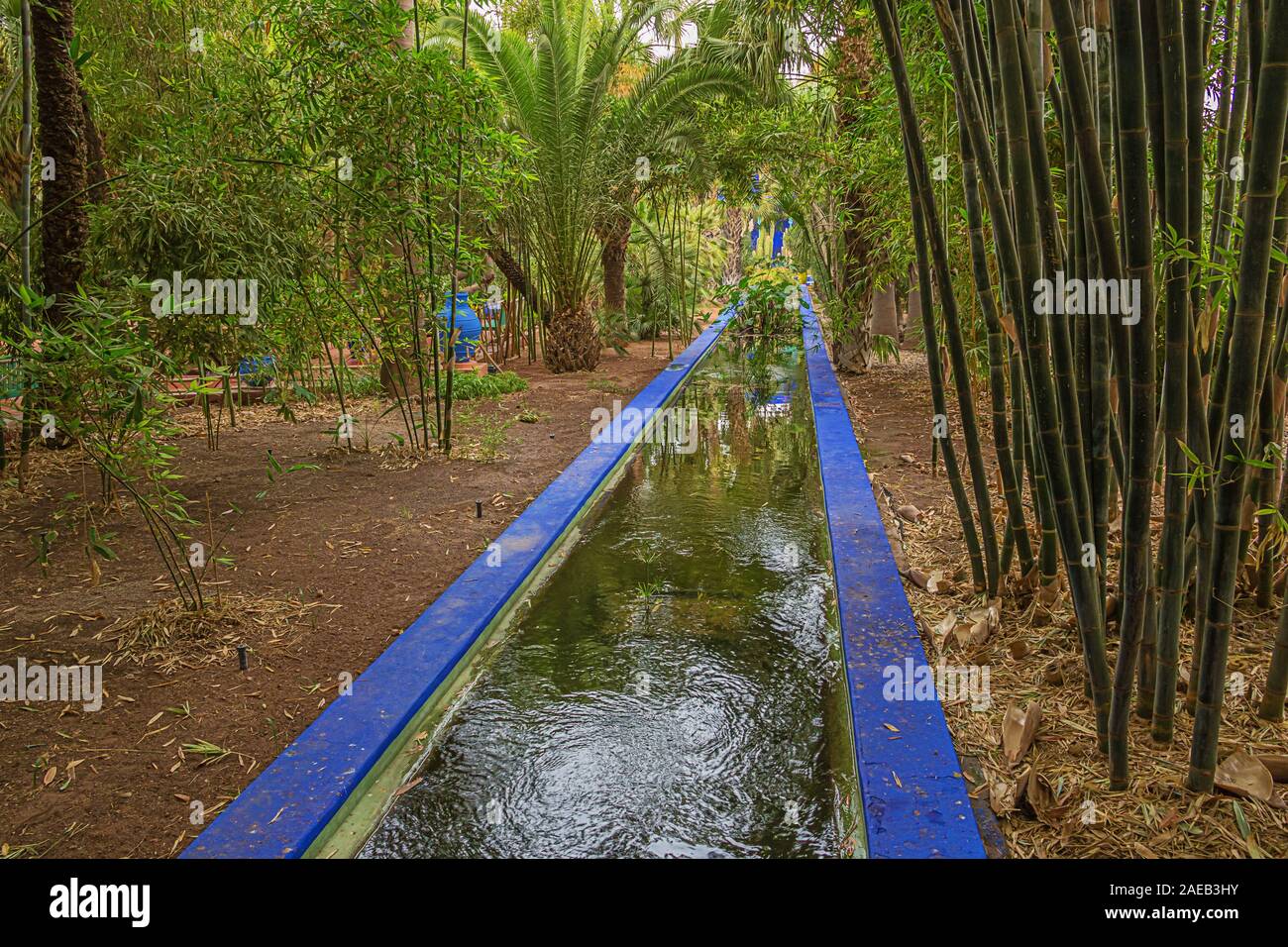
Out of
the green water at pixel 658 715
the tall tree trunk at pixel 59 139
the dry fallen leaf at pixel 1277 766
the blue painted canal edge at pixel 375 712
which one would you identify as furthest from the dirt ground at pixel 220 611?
the dry fallen leaf at pixel 1277 766

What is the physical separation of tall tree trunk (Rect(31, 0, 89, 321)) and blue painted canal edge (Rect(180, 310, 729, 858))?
3.61 metres

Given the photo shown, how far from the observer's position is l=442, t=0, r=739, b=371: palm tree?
10914 mm

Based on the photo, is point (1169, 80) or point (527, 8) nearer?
point (1169, 80)

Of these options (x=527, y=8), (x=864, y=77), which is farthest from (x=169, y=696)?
(x=527, y=8)

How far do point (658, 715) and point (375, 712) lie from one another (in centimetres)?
97

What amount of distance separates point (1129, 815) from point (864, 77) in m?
8.65

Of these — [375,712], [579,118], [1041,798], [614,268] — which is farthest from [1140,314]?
[614,268]

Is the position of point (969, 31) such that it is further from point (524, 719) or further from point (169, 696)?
point (169, 696)

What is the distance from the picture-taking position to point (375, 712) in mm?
3061

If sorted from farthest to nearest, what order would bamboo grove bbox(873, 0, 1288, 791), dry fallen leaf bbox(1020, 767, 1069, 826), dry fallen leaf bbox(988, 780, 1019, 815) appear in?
dry fallen leaf bbox(988, 780, 1019, 815) < dry fallen leaf bbox(1020, 767, 1069, 826) < bamboo grove bbox(873, 0, 1288, 791)

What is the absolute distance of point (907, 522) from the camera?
203 inches

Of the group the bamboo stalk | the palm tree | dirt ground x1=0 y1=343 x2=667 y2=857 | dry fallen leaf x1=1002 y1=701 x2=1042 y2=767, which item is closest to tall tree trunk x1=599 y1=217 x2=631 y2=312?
the palm tree

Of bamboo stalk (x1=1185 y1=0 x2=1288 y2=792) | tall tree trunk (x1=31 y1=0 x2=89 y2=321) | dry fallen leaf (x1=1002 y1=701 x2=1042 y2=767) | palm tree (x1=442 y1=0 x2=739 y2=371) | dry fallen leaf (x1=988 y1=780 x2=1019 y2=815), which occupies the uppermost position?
palm tree (x1=442 y1=0 x2=739 y2=371)

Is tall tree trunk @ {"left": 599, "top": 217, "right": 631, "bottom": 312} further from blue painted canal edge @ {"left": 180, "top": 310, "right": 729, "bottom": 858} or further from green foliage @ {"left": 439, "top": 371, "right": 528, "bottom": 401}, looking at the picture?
blue painted canal edge @ {"left": 180, "top": 310, "right": 729, "bottom": 858}
